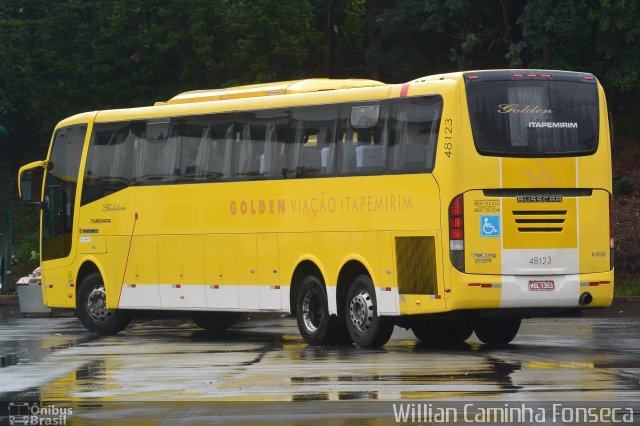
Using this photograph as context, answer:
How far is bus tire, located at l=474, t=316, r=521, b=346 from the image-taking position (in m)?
22.9

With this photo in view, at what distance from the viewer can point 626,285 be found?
Answer: 35.8 metres

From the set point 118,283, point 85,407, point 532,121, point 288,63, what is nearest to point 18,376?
point 85,407

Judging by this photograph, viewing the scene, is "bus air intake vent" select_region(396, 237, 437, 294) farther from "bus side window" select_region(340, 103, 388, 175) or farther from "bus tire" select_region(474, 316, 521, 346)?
"bus tire" select_region(474, 316, 521, 346)

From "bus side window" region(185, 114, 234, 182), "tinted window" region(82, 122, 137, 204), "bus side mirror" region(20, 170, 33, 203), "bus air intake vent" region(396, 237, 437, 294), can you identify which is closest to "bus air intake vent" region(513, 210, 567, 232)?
"bus air intake vent" region(396, 237, 437, 294)

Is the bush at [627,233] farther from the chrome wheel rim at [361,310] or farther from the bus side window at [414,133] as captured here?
the bus side window at [414,133]

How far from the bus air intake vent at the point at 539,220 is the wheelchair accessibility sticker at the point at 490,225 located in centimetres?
29

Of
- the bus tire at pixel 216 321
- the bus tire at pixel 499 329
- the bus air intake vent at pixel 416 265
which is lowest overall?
the bus tire at pixel 216 321

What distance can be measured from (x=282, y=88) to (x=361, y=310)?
405 centimetres

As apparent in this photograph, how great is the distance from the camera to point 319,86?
2409cm

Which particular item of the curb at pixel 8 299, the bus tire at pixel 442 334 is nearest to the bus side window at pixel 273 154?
the bus tire at pixel 442 334

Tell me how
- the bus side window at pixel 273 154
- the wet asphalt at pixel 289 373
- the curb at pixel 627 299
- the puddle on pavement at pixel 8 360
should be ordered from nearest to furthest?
the wet asphalt at pixel 289 373, the puddle on pavement at pixel 8 360, the bus side window at pixel 273 154, the curb at pixel 627 299

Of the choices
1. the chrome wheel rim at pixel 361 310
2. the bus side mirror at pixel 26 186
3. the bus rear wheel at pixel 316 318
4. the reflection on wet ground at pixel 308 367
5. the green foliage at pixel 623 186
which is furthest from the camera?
the green foliage at pixel 623 186

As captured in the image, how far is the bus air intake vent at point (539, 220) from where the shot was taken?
2106 centimetres

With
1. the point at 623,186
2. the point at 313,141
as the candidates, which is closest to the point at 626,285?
the point at 623,186
